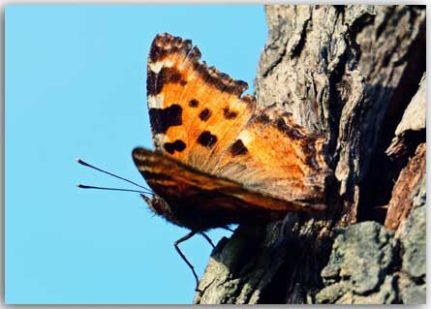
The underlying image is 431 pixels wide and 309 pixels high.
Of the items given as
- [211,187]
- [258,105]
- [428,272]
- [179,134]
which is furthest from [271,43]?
[428,272]

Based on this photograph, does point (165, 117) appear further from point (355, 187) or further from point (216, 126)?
point (355, 187)

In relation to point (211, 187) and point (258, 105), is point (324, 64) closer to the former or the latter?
point (258, 105)

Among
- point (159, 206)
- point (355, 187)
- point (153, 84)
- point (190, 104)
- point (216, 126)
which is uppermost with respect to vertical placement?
point (153, 84)

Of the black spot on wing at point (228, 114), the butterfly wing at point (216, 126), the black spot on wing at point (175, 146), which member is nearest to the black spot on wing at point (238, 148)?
the butterfly wing at point (216, 126)

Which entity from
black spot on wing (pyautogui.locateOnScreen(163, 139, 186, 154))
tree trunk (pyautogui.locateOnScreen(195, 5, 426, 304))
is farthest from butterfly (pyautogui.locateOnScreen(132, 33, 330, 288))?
tree trunk (pyautogui.locateOnScreen(195, 5, 426, 304))

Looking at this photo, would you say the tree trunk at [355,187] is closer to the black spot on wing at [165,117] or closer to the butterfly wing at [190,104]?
the butterfly wing at [190,104]

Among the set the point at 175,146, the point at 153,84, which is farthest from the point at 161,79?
the point at 175,146

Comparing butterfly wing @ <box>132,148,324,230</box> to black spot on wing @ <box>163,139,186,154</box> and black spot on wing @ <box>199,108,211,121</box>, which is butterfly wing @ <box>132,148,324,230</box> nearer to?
black spot on wing @ <box>163,139,186,154</box>
